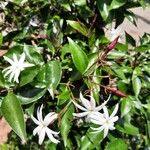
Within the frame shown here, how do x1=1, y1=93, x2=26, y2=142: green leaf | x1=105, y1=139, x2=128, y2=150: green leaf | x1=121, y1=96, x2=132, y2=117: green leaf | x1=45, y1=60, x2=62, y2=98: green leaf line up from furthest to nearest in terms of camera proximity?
x1=105, y1=139, x2=128, y2=150: green leaf, x1=121, y1=96, x2=132, y2=117: green leaf, x1=45, y1=60, x2=62, y2=98: green leaf, x1=1, y1=93, x2=26, y2=142: green leaf

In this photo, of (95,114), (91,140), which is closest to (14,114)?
(95,114)

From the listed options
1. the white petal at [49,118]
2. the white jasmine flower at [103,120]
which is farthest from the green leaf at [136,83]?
the white petal at [49,118]

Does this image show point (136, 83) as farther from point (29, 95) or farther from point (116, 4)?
point (29, 95)

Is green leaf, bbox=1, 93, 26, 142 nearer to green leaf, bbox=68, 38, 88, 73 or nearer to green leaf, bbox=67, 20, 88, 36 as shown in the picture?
green leaf, bbox=68, 38, 88, 73

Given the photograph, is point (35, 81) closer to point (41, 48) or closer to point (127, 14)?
point (41, 48)

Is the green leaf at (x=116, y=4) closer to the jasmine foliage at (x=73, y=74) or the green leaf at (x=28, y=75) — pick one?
the jasmine foliage at (x=73, y=74)

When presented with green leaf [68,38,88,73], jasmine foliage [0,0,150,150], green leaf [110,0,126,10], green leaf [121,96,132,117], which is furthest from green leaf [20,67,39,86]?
green leaf [110,0,126,10]

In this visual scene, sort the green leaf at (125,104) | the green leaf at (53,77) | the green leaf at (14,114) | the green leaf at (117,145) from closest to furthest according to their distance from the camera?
1. the green leaf at (14,114)
2. the green leaf at (53,77)
3. the green leaf at (125,104)
4. the green leaf at (117,145)
